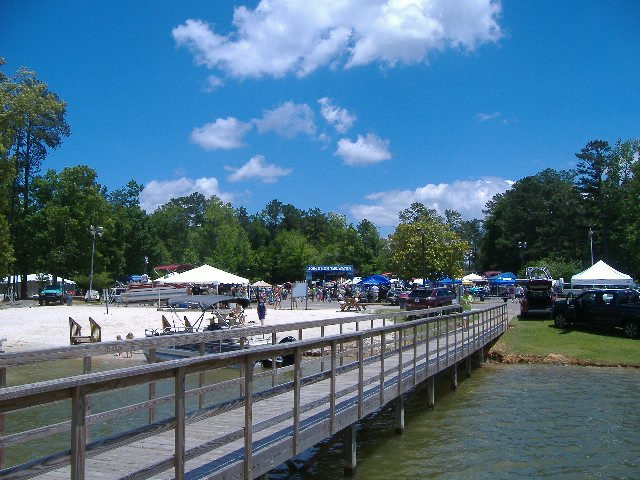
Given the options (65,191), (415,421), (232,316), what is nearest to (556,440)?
(415,421)

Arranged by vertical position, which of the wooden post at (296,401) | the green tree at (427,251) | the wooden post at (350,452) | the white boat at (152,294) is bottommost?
the wooden post at (350,452)

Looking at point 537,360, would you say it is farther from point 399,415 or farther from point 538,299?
point 399,415

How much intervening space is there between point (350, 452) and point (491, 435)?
152 inches

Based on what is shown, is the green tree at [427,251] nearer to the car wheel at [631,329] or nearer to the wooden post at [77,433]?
the car wheel at [631,329]

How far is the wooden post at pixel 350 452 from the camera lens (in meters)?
9.79

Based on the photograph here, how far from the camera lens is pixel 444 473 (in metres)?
10.0

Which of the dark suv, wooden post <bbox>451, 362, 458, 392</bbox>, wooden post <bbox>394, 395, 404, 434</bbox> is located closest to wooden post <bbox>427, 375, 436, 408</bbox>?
wooden post <bbox>451, 362, 458, 392</bbox>

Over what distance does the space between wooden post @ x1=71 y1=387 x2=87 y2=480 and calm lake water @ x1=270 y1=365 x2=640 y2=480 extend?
18.7 feet

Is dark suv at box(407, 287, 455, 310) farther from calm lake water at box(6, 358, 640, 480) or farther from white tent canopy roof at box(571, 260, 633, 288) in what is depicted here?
calm lake water at box(6, 358, 640, 480)

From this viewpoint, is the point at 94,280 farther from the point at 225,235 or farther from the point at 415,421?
the point at 415,421

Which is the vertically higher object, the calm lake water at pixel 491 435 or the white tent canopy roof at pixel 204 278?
the white tent canopy roof at pixel 204 278

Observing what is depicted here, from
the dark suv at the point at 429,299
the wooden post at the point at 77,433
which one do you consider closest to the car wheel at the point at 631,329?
the dark suv at the point at 429,299

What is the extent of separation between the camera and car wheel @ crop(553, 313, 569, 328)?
28188mm

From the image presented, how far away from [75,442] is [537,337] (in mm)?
24190
